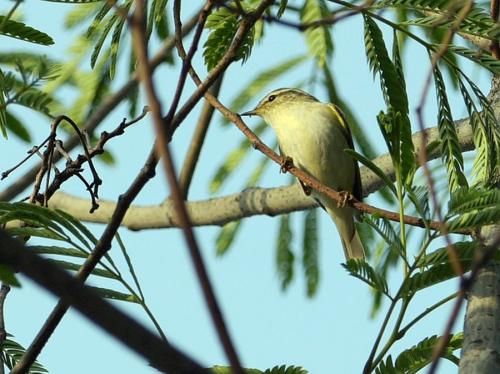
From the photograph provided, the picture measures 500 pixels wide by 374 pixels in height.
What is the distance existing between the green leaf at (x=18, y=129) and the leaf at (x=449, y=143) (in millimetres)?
2059

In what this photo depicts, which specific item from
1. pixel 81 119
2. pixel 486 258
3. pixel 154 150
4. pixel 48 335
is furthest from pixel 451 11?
pixel 81 119

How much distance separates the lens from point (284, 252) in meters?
6.73

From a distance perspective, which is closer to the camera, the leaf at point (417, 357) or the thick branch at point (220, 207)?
the leaf at point (417, 357)

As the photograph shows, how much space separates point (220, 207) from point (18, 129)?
204 cm

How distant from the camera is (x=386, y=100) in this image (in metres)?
3.06

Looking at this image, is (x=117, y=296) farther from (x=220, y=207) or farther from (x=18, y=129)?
(x=220, y=207)

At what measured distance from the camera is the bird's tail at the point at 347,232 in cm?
657

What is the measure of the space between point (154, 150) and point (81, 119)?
10.6 ft

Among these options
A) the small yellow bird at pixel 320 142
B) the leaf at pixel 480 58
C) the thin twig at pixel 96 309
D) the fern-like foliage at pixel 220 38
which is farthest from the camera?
the small yellow bird at pixel 320 142

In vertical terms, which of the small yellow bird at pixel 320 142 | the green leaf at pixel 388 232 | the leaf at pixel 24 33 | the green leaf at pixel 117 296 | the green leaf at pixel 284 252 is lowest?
the green leaf at pixel 117 296

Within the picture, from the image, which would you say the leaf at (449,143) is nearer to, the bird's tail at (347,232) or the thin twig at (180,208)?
the thin twig at (180,208)

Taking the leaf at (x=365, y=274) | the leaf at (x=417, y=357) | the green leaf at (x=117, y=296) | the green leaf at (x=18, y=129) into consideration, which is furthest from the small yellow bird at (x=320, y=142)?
the leaf at (x=365, y=274)

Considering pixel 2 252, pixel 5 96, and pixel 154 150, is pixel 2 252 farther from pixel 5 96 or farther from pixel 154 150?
pixel 5 96

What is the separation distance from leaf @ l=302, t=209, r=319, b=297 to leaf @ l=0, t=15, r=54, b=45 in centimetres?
411
